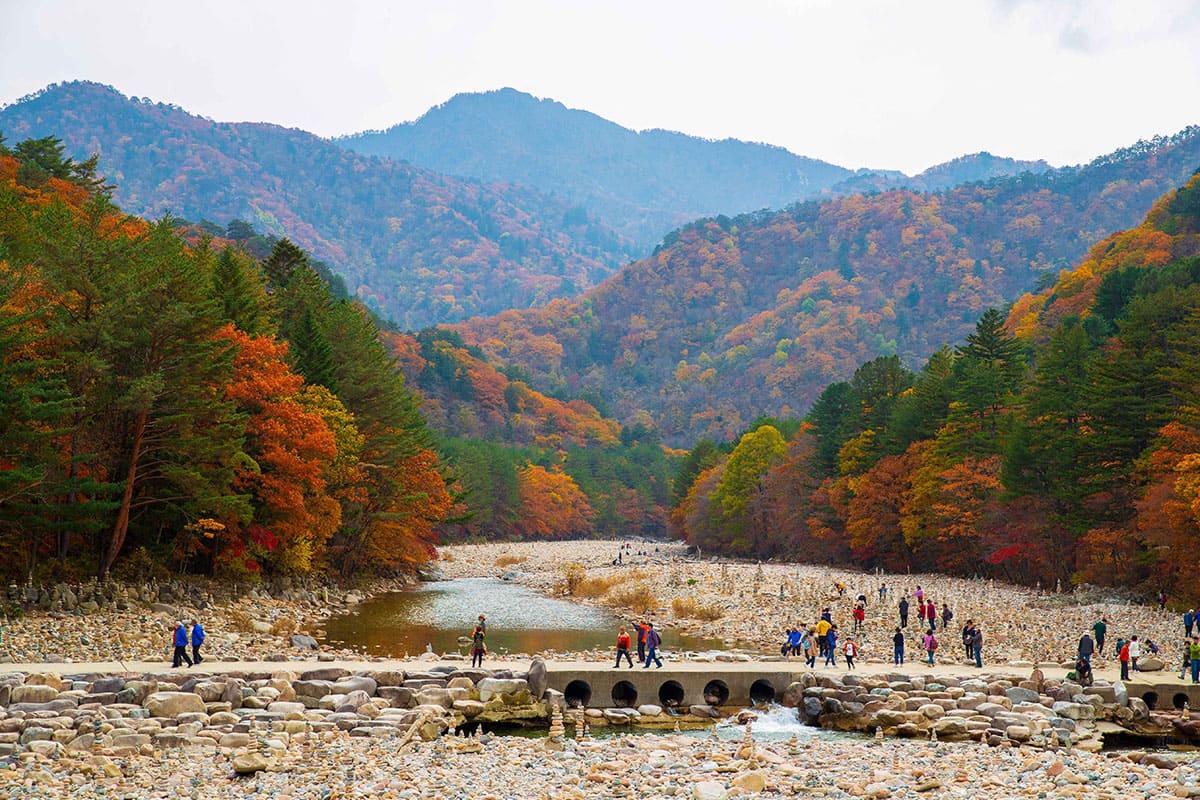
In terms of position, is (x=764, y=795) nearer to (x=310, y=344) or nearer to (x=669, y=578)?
(x=310, y=344)

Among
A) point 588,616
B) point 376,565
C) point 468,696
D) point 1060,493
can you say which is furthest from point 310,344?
point 1060,493

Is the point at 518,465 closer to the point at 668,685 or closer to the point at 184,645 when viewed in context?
the point at 668,685

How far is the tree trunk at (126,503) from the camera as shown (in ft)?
115

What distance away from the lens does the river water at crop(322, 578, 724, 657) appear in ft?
116

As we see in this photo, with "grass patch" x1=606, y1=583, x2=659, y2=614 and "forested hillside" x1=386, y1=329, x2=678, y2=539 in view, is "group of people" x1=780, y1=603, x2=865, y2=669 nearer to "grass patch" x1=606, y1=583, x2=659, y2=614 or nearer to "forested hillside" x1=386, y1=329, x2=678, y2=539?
"grass patch" x1=606, y1=583, x2=659, y2=614

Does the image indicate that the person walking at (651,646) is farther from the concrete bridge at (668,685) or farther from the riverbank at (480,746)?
the riverbank at (480,746)

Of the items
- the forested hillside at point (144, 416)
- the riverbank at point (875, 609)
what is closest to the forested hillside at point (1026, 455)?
the riverbank at point (875, 609)

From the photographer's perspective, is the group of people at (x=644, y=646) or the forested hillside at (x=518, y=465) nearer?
the group of people at (x=644, y=646)

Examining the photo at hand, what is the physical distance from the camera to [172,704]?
72.8 ft

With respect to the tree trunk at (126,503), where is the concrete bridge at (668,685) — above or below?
below

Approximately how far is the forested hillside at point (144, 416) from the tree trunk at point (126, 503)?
0.25ft

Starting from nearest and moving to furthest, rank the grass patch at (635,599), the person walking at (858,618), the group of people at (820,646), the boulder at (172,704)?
the boulder at (172,704), the group of people at (820,646), the person walking at (858,618), the grass patch at (635,599)

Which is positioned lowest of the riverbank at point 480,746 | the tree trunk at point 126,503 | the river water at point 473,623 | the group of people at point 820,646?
the river water at point 473,623

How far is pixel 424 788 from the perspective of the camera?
17359 millimetres
